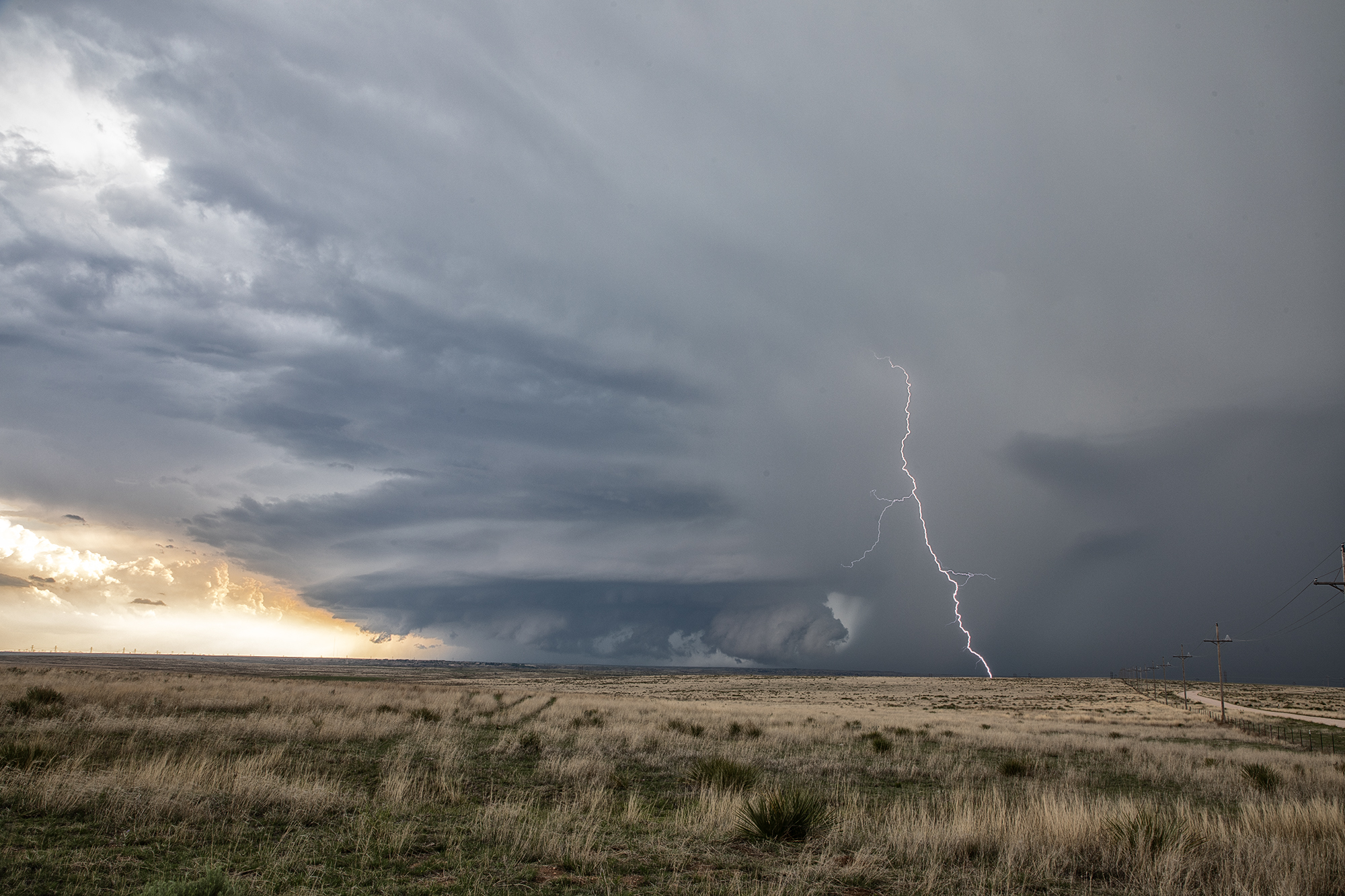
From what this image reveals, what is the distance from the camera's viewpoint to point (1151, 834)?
939cm

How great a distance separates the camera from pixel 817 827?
10414 mm

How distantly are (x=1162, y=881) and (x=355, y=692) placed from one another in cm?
3845

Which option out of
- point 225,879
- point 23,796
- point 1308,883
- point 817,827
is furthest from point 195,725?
point 1308,883

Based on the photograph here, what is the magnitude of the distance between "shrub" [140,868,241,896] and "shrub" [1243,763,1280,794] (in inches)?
861

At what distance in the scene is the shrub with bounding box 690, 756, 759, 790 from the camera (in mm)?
13771

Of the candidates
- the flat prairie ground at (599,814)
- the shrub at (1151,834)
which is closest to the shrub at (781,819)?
the flat prairie ground at (599,814)

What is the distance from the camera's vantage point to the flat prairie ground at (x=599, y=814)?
7.59 meters

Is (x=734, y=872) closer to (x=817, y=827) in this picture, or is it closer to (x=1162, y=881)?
(x=817, y=827)

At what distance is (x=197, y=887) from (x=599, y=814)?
19.7ft

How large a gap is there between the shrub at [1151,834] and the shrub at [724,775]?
21.4 ft

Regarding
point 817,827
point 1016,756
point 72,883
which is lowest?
point 1016,756

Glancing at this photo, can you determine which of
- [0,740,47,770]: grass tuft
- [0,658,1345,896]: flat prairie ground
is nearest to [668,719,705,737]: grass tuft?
[0,658,1345,896]: flat prairie ground

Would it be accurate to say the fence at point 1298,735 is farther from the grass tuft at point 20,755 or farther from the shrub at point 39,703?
the shrub at point 39,703

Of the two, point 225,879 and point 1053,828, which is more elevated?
point 225,879
